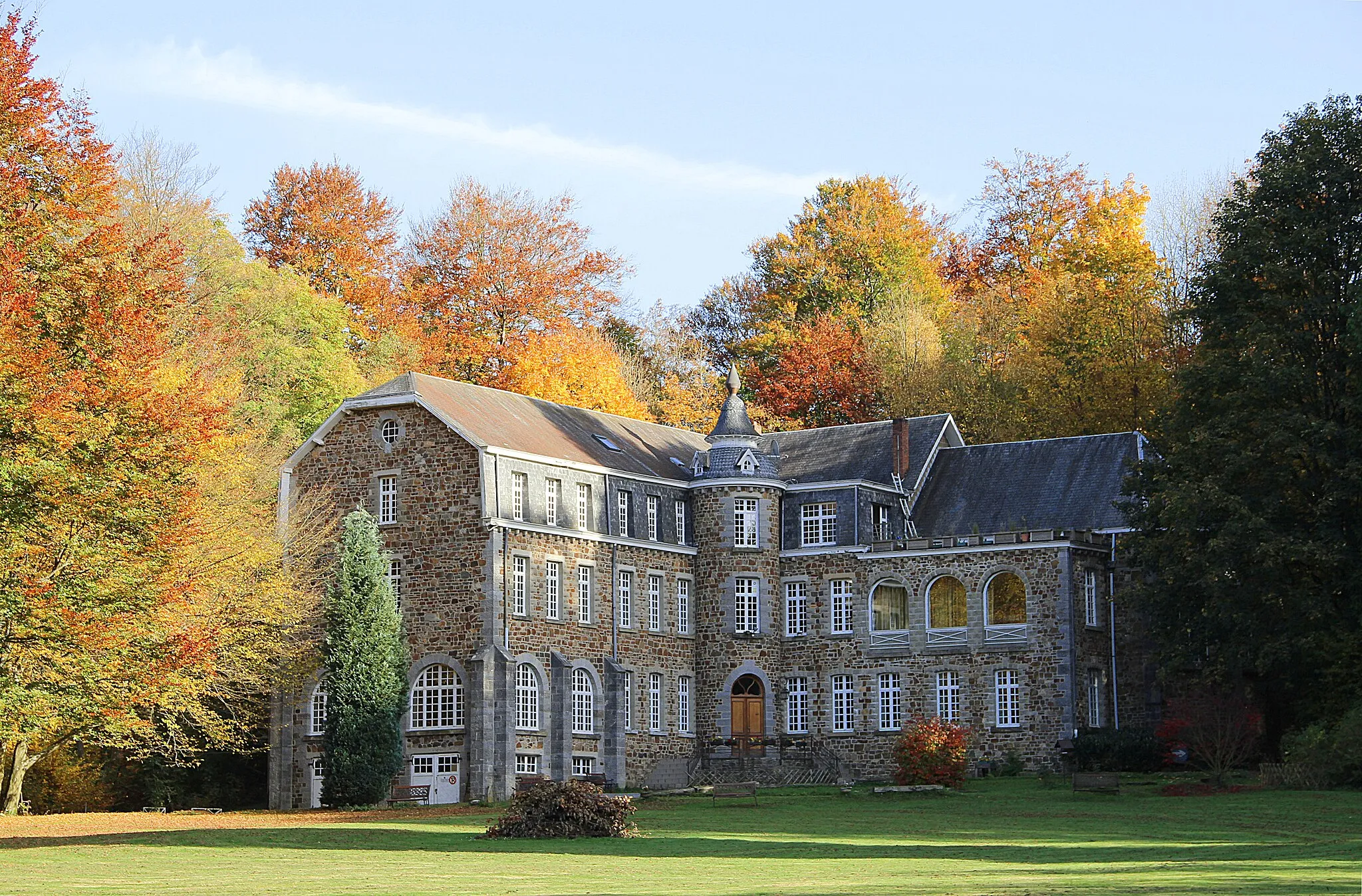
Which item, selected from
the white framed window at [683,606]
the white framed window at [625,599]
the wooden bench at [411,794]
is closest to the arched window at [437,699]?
the wooden bench at [411,794]

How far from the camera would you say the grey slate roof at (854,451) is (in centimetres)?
5441

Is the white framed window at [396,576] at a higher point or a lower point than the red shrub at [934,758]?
higher

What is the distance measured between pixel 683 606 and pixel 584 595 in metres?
3.99

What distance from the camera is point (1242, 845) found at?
1034 inches

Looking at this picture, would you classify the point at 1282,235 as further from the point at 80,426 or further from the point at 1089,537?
the point at 80,426

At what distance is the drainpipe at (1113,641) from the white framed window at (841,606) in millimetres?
6713

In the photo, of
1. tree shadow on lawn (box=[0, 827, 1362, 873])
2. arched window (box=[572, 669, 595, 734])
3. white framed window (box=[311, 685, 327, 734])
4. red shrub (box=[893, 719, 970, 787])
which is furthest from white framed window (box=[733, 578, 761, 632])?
tree shadow on lawn (box=[0, 827, 1362, 873])

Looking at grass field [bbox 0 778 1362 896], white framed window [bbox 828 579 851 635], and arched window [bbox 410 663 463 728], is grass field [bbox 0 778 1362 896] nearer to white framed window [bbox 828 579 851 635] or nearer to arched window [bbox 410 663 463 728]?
arched window [bbox 410 663 463 728]

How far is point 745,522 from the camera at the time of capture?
53.3m

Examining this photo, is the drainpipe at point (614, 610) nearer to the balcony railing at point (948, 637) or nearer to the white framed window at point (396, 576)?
the white framed window at point (396, 576)

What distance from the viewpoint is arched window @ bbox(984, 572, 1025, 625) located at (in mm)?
52188

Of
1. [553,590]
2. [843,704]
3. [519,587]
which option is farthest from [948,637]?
[519,587]

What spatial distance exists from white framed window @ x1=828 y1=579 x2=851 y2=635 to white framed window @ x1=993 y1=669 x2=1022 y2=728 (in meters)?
4.44

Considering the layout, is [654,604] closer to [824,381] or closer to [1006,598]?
[1006,598]
